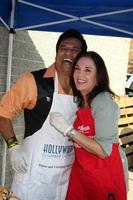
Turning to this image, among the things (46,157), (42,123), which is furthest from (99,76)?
(46,157)

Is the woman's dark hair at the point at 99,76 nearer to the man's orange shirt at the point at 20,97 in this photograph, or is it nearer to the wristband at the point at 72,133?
the wristband at the point at 72,133

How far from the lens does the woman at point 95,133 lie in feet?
7.16

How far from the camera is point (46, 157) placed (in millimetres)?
2525

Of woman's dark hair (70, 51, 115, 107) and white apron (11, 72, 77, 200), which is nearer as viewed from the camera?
woman's dark hair (70, 51, 115, 107)

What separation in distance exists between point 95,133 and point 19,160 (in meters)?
0.58

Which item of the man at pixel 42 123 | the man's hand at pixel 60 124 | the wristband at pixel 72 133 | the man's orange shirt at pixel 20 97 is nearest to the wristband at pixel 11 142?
the man at pixel 42 123

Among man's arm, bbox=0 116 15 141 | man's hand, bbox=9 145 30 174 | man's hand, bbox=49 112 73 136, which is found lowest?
man's hand, bbox=9 145 30 174

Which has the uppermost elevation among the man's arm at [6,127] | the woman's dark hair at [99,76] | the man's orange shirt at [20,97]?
the woman's dark hair at [99,76]

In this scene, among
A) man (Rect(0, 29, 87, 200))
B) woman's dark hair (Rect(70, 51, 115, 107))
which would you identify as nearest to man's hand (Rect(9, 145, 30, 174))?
man (Rect(0, 29, 87, 200))

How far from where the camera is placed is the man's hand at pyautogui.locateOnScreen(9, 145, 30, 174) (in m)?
2.48

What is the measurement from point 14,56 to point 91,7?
1425 millimetres

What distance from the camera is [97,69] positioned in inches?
88.7

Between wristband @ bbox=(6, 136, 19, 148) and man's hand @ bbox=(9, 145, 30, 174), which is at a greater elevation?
wristband @ bbox=(6, 136, 19, 148)

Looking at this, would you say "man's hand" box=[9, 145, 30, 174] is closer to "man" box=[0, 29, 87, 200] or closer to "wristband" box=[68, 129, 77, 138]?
"man" box=[0, 29, 87, 200]
